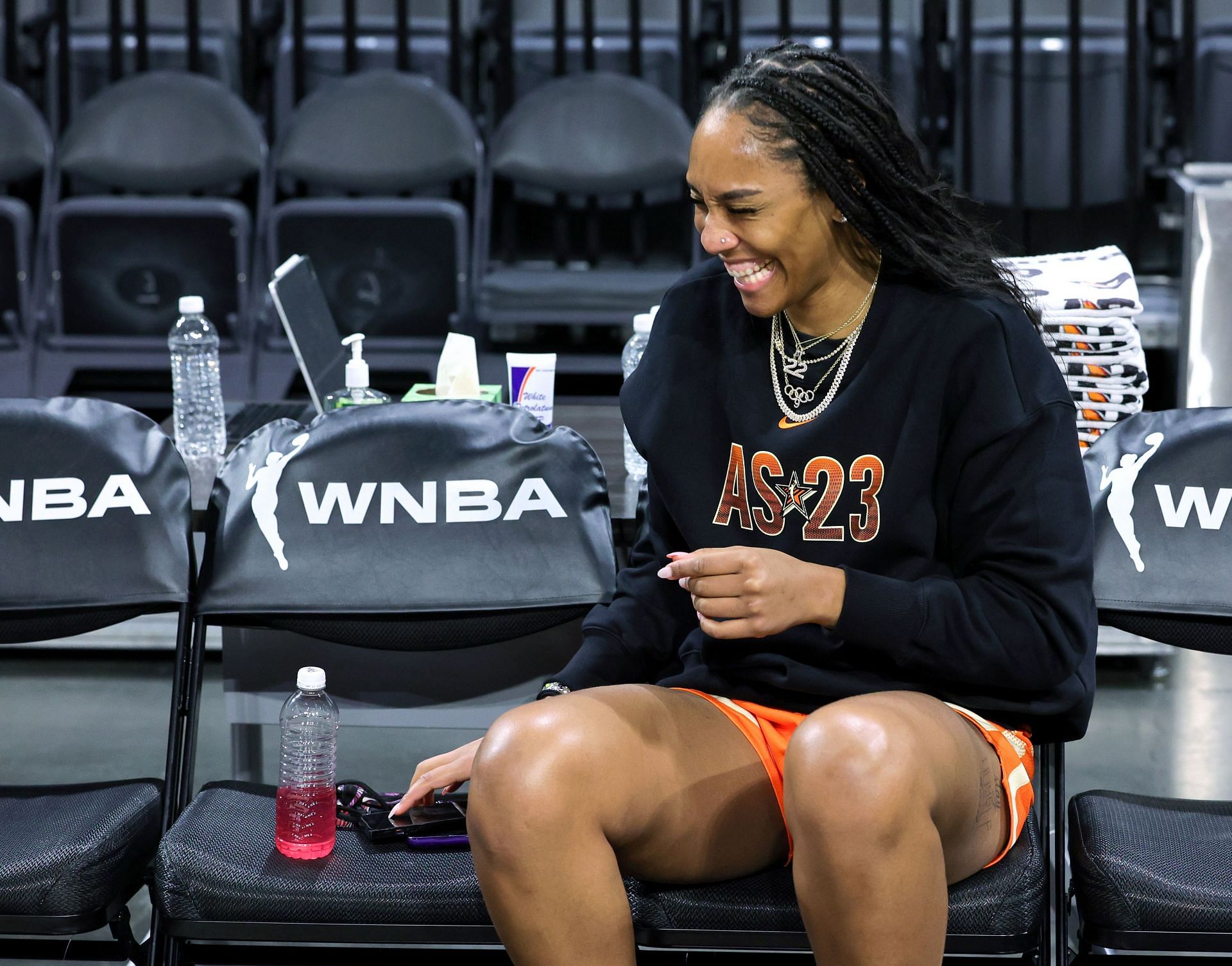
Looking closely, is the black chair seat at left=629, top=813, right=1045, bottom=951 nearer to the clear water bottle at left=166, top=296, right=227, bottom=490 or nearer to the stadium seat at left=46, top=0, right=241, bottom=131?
the clear water bottle at left=166, top=296, right=227, bottom=490

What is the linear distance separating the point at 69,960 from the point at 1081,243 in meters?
4.09

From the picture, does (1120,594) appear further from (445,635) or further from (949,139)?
(949,139)

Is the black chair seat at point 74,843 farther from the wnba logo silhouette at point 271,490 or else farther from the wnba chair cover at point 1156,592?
the wnba chair cover at point 1156,592

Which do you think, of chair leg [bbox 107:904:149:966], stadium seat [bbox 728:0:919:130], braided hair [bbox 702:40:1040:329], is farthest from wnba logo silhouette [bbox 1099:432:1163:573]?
stadium seat [bbox 728:0:919:130]

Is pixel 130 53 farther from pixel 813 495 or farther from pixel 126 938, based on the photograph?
pixel 813 495

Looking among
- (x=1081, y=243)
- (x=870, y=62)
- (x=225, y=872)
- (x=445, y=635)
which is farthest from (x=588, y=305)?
(x=225, y=872)

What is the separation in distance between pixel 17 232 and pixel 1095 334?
11.3 ft

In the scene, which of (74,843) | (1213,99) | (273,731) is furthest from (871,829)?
(1213,99)

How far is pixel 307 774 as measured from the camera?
6.47 feet

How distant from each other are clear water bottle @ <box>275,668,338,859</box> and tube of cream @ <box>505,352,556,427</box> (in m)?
0.64

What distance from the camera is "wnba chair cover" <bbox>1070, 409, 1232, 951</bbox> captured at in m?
1.79

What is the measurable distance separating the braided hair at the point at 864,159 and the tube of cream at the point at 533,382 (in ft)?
2.49

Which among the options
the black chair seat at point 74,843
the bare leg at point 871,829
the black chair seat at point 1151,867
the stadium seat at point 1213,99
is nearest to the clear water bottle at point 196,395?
the black chair seat at point 74,843

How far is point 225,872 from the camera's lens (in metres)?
1.81
